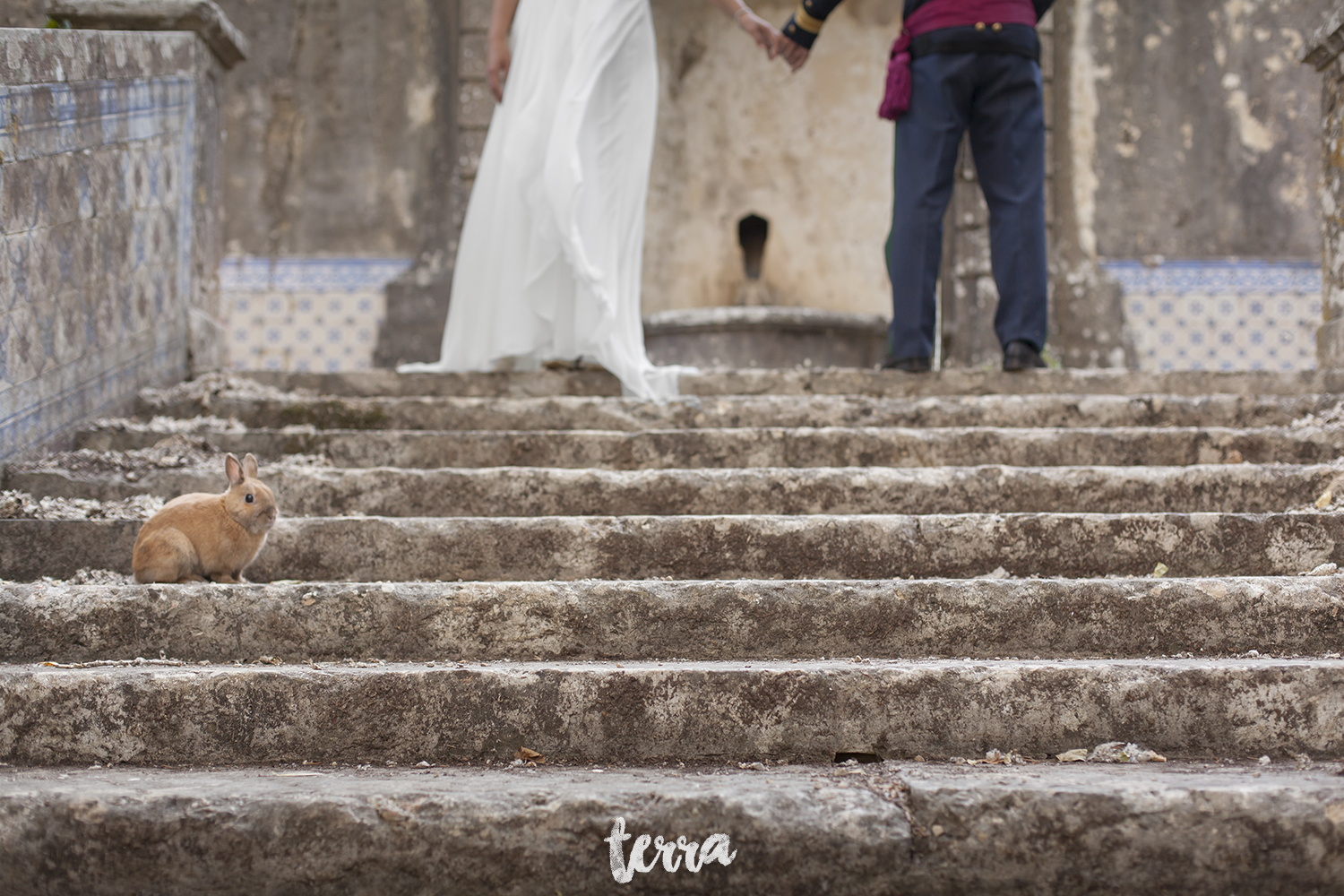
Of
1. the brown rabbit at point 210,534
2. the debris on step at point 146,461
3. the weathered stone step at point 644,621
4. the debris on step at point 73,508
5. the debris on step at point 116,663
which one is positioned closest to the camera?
the debris on step at point 116,663

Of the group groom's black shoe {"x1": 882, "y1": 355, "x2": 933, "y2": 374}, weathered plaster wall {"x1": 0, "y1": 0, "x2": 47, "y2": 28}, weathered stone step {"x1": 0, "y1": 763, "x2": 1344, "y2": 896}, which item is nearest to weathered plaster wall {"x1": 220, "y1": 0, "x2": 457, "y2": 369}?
weathered plaster wall {"x1": 0, "y1": 0, "x2": 47, "y2": 28}

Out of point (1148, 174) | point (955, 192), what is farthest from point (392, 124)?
point (1148, 174)

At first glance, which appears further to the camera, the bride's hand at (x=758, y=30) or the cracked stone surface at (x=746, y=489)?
the bride's hand at (x=758, y=30)

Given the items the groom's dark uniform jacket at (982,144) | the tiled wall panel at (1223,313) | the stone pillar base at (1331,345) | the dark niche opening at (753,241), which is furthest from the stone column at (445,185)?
the stone pillar base at (1331,345)

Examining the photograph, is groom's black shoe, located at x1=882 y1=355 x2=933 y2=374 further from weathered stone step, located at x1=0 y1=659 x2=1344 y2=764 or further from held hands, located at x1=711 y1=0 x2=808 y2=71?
weathered stone step, located at x1=0 y1=659 x2=1344 y2=764

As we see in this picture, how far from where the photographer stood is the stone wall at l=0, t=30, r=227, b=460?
3.15 meters

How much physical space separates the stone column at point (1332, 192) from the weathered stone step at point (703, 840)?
3235mm

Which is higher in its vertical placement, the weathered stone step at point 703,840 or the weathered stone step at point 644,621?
the weathered stone step at point 644,621

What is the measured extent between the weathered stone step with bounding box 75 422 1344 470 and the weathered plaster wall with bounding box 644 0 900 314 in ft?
16.8

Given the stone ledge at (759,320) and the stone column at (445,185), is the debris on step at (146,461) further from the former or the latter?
the stone ledge at (759,320)

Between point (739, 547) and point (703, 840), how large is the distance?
1047mm

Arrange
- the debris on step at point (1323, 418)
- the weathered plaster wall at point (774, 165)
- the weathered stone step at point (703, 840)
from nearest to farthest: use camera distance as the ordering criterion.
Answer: the weathered stone step at point (703, 840)
the debris on step at point (1323, 418)
the weathered plaster wall at point (774, 165)

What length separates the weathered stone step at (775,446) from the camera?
333 centimetres

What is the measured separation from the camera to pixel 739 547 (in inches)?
104
